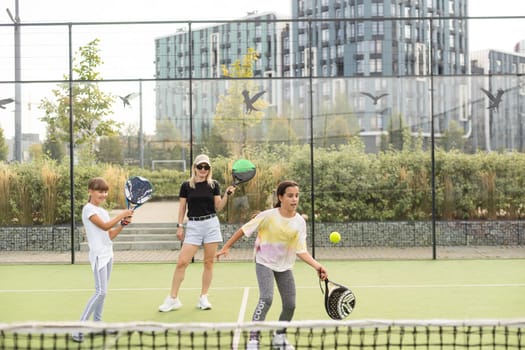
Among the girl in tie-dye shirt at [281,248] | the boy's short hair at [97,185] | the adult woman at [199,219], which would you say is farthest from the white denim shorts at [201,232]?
the girl in tie-dye shirt at [281,248]

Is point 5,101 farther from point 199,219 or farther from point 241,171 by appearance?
point 199,219

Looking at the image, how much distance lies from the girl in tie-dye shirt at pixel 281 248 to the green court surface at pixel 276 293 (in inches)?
53.7

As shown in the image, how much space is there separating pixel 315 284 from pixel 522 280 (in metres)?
2.50

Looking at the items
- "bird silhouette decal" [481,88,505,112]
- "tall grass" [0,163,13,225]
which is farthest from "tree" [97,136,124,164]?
"bird silhouette decal" [481,88,505,112]

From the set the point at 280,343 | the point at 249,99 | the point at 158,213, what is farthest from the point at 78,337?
the point at 249,99

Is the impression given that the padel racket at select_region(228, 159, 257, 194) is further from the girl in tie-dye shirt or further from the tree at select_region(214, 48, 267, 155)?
the tree at select_region(214, 48, 267, 155)

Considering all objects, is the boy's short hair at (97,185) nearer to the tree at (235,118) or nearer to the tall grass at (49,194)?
the tree at (235,118)

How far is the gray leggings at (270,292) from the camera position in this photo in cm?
499

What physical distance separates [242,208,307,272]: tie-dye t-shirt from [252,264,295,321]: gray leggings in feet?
0.16

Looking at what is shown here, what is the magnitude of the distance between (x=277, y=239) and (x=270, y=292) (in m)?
0.38

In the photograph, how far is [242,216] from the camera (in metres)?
12.3

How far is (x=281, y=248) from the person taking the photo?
506 cm

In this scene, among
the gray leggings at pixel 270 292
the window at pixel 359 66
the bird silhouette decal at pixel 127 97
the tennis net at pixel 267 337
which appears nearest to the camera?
the tennis net at pixel 267 337

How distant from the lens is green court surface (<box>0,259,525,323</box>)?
259 inches
